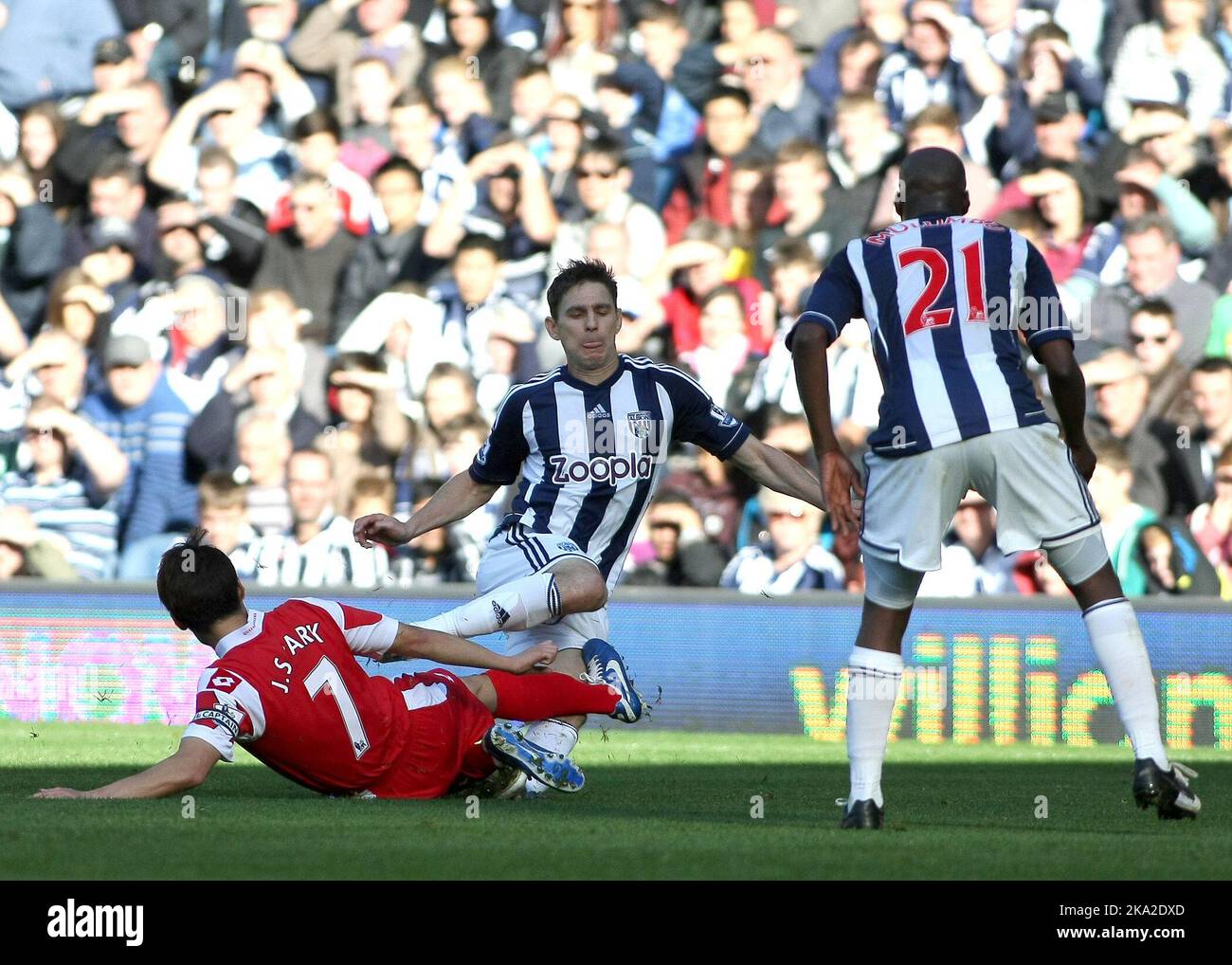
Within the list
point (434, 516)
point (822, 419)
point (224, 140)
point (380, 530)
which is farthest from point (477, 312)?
point (822, 419)

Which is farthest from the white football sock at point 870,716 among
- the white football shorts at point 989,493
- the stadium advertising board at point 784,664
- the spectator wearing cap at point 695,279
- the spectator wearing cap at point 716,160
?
the spectator wearing cap at point 716,160

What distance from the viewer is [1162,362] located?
1059cm

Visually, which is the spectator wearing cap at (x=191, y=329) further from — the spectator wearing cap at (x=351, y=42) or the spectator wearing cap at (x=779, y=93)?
the spectator wearing cap at (x=779, y=93)

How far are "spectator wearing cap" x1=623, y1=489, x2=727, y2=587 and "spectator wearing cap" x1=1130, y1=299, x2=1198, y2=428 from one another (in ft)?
8.42

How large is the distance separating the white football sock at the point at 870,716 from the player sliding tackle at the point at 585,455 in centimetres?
152

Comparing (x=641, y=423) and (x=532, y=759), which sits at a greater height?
(x=641, y=423)

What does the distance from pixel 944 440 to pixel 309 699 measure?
6.42ft

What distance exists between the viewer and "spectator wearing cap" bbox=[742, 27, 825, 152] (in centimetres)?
1174

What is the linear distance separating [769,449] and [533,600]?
42.3 inches

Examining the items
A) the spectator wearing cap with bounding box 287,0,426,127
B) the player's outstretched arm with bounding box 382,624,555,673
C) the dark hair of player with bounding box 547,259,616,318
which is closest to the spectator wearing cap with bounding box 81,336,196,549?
the spectator wearing cap with bounding box 287,0,426,127

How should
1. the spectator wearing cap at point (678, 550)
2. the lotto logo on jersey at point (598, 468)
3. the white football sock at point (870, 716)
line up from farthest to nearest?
the spectator wearing cap at point (678, 550) → the lotto logo on jersey at point (598, 468) → the white football sock at point (870, 716)

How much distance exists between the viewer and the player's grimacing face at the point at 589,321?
649 cm

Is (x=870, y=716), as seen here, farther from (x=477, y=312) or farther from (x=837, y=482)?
(x=477, y=312)
